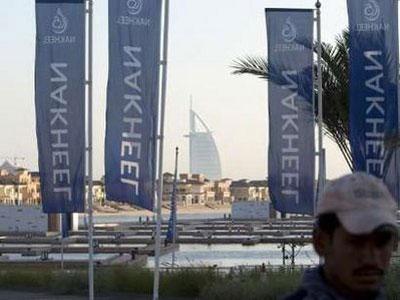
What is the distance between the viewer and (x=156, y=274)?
17094mm

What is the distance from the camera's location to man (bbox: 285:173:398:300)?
2.03 metres

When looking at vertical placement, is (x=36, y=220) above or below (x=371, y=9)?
below

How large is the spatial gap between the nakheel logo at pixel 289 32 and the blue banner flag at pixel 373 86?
165 centimetres

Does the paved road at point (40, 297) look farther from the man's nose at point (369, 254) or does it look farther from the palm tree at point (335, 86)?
the man's nose at point (369, 254)

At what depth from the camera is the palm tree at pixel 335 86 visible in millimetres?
22125

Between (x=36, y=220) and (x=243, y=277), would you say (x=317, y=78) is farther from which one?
(x=36, y=220)

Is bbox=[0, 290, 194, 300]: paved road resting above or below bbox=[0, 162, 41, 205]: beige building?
above

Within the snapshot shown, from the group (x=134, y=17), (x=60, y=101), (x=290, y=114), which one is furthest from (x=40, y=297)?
(x=134, y=17)

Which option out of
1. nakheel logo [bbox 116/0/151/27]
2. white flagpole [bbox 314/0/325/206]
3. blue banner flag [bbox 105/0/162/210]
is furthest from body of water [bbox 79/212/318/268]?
nakheel logo [bbox 116/0/151/27]

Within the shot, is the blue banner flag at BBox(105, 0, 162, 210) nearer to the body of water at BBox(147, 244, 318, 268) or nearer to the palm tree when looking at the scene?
the palm tree

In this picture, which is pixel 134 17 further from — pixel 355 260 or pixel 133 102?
pixel 355 260

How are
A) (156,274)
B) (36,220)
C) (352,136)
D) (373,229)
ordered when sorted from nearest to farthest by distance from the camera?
1. (373,229)
2. (156,274)
3. (352,136)
4. (36,220)

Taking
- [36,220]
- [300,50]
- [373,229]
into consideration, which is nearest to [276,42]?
[300,50]

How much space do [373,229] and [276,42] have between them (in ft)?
59.1
